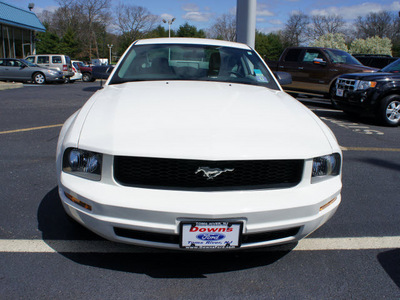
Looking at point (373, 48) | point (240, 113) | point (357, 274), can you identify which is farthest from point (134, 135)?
point (373, 48)

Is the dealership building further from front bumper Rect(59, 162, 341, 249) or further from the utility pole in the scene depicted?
front bumper Rect(59, 162, 341, 249)

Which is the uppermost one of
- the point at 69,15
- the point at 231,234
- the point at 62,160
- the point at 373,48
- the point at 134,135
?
the point at 69,15

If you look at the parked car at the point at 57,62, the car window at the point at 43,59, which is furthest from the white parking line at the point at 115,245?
the car window at the point at 43,59

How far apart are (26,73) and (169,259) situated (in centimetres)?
1964

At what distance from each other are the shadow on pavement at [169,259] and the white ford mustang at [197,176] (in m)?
0.34

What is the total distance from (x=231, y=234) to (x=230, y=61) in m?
2.24

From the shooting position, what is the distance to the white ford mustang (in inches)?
76.9

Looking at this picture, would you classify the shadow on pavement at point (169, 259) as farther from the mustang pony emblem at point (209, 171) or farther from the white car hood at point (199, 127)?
the white car hood at point (199, 127)

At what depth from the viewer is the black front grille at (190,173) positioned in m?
2.02

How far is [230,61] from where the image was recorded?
3.75 m

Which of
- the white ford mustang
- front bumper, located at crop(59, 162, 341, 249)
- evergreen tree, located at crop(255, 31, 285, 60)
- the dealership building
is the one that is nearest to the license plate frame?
the white ford mustang

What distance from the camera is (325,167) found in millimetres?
2271

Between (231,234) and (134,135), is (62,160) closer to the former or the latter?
(134,135)

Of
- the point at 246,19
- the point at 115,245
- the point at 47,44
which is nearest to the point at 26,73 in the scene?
the point at 246,19
